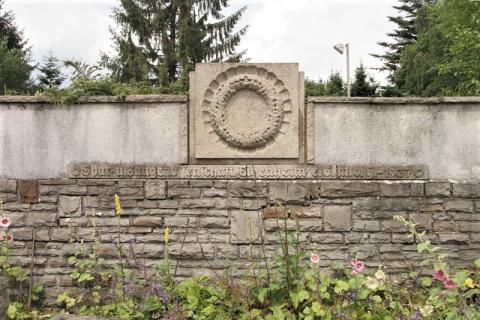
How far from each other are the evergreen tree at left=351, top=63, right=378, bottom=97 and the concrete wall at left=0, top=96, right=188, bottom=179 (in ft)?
29.8

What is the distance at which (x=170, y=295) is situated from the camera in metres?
4.45

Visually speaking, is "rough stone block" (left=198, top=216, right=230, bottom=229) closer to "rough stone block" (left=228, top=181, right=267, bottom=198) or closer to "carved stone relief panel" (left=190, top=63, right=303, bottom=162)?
"rough stone block" (left=228, top=181, right=267, bottom=198)

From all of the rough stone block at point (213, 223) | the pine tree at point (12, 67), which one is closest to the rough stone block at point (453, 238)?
the rough stone block at point (213, 223)

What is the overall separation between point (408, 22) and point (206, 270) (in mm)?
28280

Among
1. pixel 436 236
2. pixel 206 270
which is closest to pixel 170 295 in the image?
pixel 206 270

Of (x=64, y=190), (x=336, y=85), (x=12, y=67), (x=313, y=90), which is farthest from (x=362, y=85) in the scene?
(x=12, y=67)

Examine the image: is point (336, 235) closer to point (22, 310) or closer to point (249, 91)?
point (249, 91)

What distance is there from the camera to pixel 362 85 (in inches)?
535

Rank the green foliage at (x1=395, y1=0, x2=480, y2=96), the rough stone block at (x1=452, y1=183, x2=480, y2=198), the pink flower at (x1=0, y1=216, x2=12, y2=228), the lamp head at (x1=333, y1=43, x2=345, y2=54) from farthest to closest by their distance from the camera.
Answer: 1. the green foliage at (x1=395, y1=0, x2=480, y2=96)
2. the lamp head at (x1=333, y1=43, x2=345, y2=54)
3. the rough stone block at (x1=452, y1=183, x2=480, y2=198)
4. the pink flower at (x1=0, y1=216, x2=12, y2=228)

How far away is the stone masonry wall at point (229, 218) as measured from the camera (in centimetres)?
503

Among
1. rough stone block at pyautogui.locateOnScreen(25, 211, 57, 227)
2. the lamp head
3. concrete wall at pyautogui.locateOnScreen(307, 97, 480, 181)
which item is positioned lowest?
rough stone block at pyautogui.locateOnScreen(25, 211, 57, 227)

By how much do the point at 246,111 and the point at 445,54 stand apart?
44.9 ft

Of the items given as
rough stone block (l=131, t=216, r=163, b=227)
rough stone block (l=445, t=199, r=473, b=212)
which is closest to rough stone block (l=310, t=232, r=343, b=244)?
rough stone block (l=445, t=199, r=473, b=212)

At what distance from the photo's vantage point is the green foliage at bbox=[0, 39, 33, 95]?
59.3 ft
